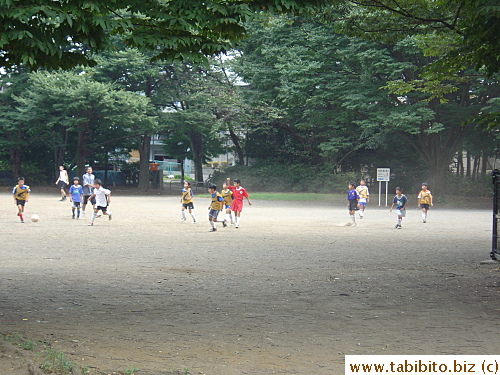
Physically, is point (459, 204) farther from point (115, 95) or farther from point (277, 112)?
point (115, 95)

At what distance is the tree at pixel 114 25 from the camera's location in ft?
19.7

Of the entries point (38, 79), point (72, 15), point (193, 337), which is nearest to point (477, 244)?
point (193, 337)

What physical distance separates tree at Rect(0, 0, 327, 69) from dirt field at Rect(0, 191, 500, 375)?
3013 mm

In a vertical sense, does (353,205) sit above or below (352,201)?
below

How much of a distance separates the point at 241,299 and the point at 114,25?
4.34 metres

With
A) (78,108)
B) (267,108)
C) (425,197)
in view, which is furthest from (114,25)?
(78,108)

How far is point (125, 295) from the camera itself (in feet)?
29.7

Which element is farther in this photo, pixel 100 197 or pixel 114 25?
pixel 100 197

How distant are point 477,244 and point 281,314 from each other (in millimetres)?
9975

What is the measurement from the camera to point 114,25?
6359 mm

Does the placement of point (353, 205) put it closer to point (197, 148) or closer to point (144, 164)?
point (144, 164)

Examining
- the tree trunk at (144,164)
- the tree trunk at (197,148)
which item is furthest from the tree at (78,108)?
the tree trunk at (197,148)

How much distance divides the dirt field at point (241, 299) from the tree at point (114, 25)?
301 cm

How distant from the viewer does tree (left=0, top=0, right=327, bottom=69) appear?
6.02 metres
